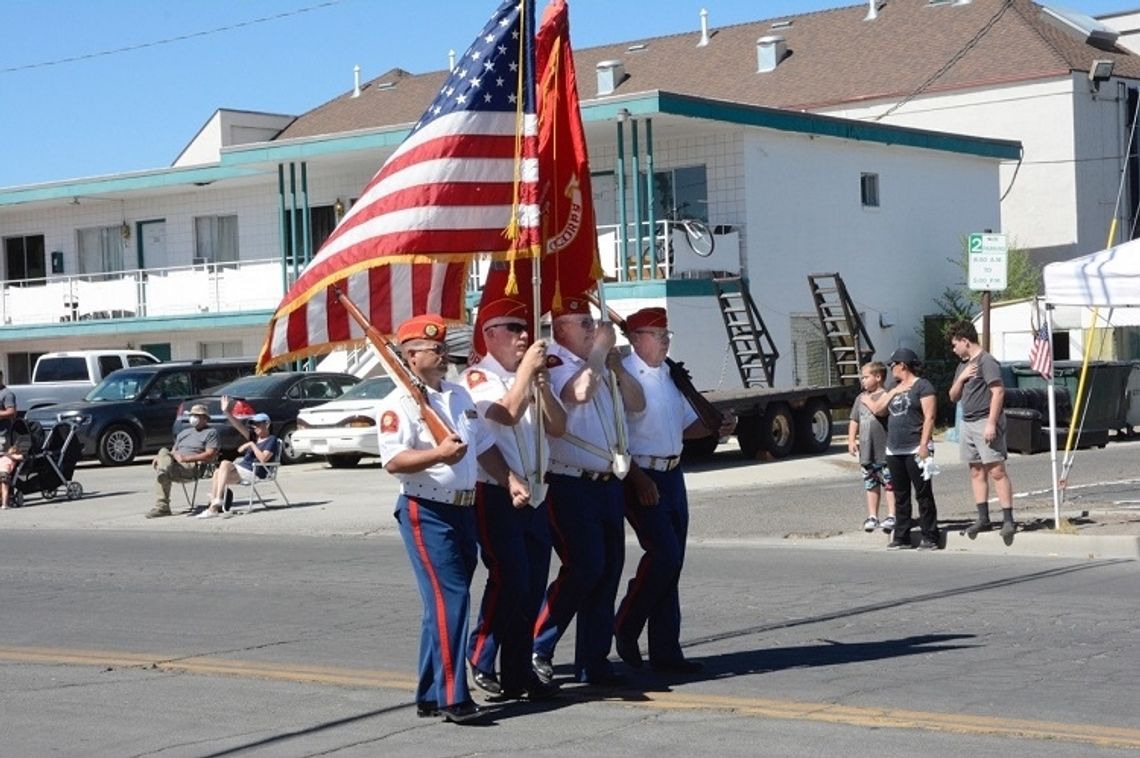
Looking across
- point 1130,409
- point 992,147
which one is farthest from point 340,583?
point 992,147

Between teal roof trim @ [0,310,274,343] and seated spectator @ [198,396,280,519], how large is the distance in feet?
50.3

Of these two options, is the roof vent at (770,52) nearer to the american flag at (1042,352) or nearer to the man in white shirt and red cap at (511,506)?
the american flag at (1042,352)

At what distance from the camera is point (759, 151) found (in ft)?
107

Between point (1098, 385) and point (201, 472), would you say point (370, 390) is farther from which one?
point (1098, 385)

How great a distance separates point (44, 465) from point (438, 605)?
57.2 ft

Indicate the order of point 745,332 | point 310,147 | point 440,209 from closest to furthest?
point 440,209 < point 745,332 < point 310,147

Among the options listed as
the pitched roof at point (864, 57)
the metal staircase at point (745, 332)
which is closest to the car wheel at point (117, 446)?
the metal staircase at point (745, 332)

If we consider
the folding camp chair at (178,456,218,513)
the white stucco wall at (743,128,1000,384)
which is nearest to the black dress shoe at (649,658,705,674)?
the folding camp chair at (178,456,218,513)

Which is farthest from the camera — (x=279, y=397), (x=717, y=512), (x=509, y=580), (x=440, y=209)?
(x=279, y=397)

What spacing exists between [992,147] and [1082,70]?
619 cm

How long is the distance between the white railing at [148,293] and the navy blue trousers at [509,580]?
29.8 metres

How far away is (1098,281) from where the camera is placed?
15.8 metres

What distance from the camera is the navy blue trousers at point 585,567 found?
8234 mm

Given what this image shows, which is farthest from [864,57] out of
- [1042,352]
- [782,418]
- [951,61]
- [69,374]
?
[1042,352]
